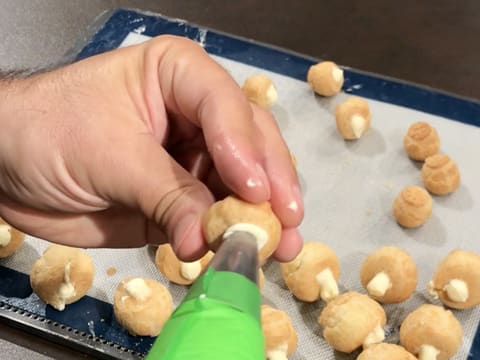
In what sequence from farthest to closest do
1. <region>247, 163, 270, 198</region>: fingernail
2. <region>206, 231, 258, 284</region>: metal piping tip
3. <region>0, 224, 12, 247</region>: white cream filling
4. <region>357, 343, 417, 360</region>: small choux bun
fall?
1. <region>0, 224, 12, 247</region>: white cream filling
2. <region>357, 343, 417, 360</region>: small choux bun
3. <region>247, 163, 270, 198</region>: fingernail
4. <region>206, 231, 258, 284</region>: metal piping tip

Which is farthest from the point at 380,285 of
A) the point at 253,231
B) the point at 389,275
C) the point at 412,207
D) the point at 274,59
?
the point at 274,59

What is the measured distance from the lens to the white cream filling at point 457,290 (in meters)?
0.89

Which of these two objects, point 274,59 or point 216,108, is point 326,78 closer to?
point 274,59

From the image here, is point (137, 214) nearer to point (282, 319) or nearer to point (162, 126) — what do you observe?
point (162, 126)

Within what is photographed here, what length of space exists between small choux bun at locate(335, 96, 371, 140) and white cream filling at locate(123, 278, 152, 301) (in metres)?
0.44

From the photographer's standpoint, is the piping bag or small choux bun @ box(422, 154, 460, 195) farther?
small choux bun @ box(422, 154, 460, 195)

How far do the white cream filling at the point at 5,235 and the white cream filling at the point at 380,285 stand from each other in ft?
1.76

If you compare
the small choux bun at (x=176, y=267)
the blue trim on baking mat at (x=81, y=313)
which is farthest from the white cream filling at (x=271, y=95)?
the blue trim on baking mat at (x=81, y=313)

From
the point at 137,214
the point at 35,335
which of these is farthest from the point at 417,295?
the point at 35,335

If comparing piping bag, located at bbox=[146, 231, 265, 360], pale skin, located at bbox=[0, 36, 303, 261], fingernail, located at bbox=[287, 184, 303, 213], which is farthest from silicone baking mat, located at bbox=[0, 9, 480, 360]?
piping bag, located at bbox=[146, 231, 265, 360]

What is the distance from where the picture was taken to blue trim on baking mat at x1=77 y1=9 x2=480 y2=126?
1149 mm

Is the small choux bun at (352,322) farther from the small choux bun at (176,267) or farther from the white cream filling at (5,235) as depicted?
the white cream filling at (5,235)

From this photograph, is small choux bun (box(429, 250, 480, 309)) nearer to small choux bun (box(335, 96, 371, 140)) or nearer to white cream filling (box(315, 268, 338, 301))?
white cream filling (box(315, 268, 338, 301))

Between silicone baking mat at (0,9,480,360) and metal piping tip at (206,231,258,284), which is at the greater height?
metal piping tip at (206,231,258,284)
